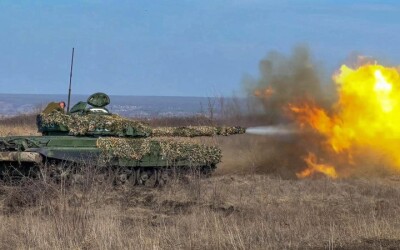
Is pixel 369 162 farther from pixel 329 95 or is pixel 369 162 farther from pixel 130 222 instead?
pixel 130 222

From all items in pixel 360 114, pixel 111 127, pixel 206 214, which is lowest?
pixel 206 214

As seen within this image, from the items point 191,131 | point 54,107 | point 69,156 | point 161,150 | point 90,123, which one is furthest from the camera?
point 191,131

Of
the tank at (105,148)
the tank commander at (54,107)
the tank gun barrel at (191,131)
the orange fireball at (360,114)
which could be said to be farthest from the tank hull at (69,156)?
the orange fireball at (360,114)

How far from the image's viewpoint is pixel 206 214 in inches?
479

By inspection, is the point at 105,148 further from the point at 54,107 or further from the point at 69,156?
the point at 54,107

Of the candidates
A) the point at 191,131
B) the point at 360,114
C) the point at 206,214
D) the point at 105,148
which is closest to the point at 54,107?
the point at 105,148

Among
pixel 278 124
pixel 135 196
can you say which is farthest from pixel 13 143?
pixel 278 124

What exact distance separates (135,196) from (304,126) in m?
7.06

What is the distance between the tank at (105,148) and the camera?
15727 millimetres

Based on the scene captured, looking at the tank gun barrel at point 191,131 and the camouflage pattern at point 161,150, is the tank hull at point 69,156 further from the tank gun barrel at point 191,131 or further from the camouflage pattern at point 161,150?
the tank gun barrel at point 191,131

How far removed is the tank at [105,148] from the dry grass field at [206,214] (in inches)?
25.7

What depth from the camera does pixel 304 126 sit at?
20328mm

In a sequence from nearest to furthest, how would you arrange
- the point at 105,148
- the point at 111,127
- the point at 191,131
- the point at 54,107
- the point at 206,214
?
1. the point at 206,214
2. the point at 105,148
3. the point at 111,127
4. the point at 54,107
5. the point at 191,131

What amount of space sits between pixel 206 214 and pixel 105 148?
4.98 m
